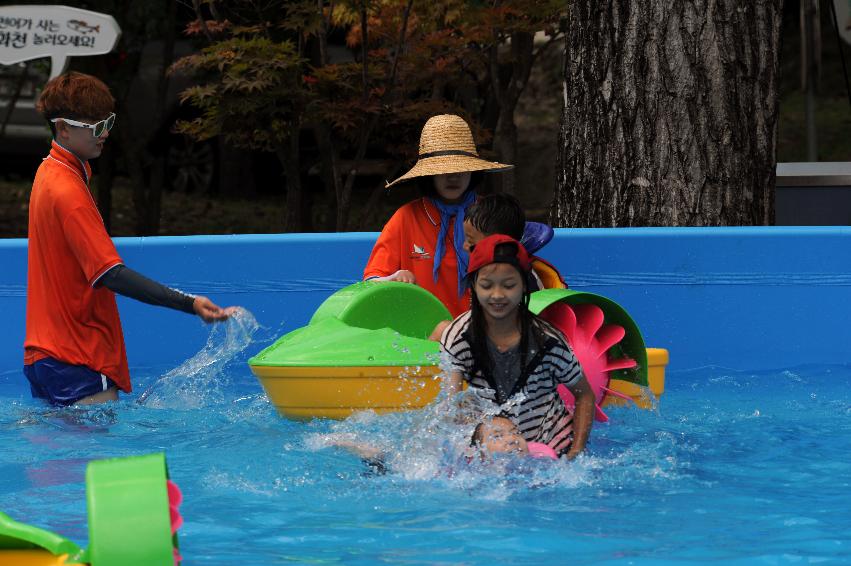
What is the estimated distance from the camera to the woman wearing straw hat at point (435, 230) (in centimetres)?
507

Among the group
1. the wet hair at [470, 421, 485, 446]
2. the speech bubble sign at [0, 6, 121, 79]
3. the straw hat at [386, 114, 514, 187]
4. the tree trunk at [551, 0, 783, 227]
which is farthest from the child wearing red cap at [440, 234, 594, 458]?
the speech bubble sign at [0, 6, 121, 79]

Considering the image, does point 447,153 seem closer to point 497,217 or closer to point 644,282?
point 497,217

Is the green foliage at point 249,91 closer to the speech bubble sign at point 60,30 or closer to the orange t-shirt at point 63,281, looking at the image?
the speech bubble sign at point 60,30

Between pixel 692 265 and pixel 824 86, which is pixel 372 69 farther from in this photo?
pixel 824 86

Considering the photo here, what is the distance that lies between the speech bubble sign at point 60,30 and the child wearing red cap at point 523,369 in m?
4.20

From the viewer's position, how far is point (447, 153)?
5051 mm

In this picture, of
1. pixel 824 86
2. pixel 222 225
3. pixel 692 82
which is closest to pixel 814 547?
pixel 692 82

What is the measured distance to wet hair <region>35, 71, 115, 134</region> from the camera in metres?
4.51

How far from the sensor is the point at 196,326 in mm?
6059

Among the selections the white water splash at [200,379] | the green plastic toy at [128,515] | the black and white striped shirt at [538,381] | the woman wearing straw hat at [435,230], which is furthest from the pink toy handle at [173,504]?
the woman wearing straw hat at [435,230]

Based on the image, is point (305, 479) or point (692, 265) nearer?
point (305, 479)

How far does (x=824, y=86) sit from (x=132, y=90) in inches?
382

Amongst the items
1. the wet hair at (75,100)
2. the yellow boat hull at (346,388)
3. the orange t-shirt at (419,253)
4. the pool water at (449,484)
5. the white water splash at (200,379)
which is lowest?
the pool water at (449,484)

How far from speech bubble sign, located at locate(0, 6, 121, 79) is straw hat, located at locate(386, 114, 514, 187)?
9.72 ft
